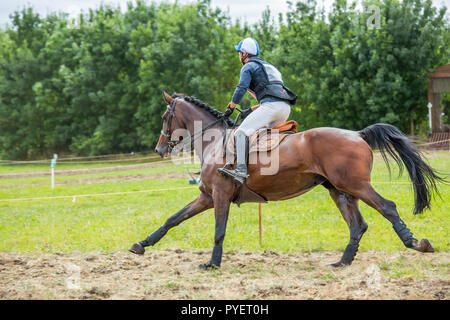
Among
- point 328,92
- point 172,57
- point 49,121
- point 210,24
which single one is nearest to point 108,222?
point 328,92

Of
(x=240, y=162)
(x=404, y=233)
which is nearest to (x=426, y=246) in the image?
(x=404, y=233)

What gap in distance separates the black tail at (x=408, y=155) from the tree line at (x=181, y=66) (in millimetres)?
22478

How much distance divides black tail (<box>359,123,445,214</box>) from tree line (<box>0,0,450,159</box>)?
22478mm

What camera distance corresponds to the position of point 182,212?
691 centimetres

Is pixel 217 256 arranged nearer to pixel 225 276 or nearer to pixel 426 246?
pixel 225 276

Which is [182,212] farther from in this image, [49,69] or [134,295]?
[49,69]

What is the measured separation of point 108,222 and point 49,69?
31.2m

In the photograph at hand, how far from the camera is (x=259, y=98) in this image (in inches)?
261

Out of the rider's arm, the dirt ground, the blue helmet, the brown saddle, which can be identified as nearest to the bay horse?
the brown saddle

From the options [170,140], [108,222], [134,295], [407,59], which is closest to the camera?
[134,295]

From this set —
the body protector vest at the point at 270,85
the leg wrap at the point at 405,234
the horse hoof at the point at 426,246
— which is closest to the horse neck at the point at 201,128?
the body protector vest at the point at 270,85

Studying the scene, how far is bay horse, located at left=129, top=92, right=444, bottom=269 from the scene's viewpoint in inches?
232

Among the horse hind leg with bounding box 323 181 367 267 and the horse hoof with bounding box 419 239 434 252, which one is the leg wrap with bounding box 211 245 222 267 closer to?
the horse hind leg with bounding box 323 181 367 267

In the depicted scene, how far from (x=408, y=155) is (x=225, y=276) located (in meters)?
2.74
